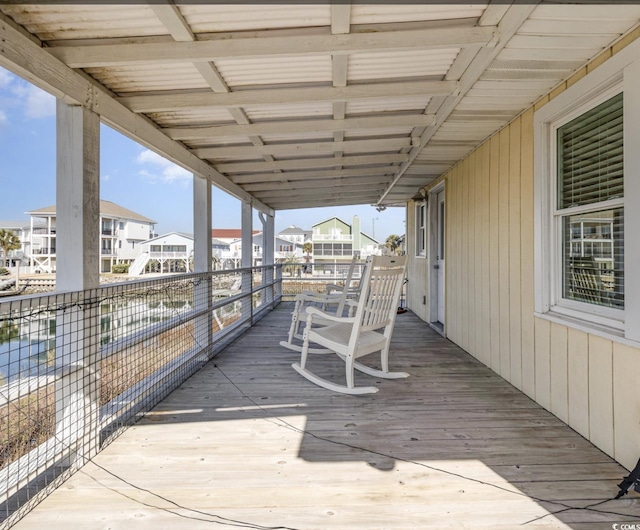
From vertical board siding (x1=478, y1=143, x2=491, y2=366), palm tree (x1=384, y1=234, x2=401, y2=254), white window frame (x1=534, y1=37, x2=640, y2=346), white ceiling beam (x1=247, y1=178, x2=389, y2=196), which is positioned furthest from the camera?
palm tree (x1=384, y1=234, x2=401, y2=254)

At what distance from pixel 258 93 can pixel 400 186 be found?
354cm

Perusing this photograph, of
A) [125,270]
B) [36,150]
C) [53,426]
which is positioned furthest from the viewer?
[36,150]

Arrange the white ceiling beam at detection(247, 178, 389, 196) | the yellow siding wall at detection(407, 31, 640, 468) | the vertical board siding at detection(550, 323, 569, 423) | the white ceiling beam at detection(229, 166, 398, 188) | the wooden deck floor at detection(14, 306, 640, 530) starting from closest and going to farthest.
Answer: the wooden deck floor at detection(14, 306, 640, 530) < the yellow siding wall at detection(407, 31, 640, 468) < the vertical board siding at detection(550, 323, 569, 423) < the white ceiling beam at detection(229, 166, 398, 188) < the white ceiling beam at detection(247, 178, 389, 196)

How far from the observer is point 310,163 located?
436 centimetres

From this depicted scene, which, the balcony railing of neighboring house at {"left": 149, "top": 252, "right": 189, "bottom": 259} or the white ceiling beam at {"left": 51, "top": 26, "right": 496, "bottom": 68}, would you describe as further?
the balcony railing of neighboring house at {"left": 149, "top": 252, "right": 189, "bottom": 259}

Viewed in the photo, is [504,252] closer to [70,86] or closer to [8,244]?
[70,86]

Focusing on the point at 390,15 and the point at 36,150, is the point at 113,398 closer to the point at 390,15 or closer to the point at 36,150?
the point at 390,15

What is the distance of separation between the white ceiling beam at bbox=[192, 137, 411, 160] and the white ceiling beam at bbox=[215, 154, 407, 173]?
0.36 m

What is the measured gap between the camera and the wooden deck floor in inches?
59.9

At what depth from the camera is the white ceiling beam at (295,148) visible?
3.61 m

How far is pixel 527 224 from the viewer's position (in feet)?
9.13

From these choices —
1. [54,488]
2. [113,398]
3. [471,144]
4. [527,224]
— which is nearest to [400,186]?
[471,144]

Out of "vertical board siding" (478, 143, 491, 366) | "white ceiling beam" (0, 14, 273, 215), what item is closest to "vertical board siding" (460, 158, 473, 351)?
"vertical board siding" (478, 143, 491, 366)

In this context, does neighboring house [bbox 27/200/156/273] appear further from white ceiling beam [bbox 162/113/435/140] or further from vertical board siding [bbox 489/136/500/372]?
vertical board siding [bbox 489/136/500/372]
